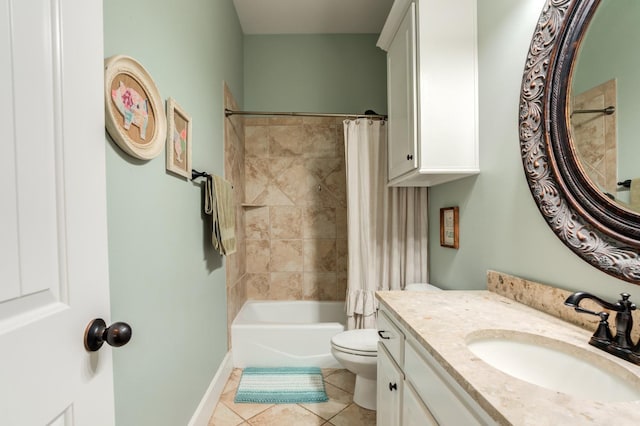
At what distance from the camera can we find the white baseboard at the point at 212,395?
151 cm

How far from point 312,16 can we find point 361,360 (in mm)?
2814

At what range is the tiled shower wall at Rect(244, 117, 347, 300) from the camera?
2.81 meters

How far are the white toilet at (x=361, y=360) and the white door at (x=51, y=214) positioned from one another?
1.35 meters

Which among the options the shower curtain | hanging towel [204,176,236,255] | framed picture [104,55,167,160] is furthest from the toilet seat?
framed picture [104,55,167,160]

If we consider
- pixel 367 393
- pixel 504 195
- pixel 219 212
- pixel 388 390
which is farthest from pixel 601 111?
pixel 367 393

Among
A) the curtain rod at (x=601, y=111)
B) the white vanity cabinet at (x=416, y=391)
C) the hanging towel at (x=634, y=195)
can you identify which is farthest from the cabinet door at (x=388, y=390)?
the curtain rod at (x=601, y=111)

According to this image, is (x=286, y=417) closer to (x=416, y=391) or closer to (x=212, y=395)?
(x=212, y=395)

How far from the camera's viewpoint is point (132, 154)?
932 millimetres

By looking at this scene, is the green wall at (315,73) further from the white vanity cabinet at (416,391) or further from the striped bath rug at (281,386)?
the striped bath rug at (281,386)

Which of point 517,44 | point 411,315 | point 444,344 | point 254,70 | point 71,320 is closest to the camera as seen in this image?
point 71,320

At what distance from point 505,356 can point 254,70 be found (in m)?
2.97

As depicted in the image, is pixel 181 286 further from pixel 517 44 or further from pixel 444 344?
pixel 517 44

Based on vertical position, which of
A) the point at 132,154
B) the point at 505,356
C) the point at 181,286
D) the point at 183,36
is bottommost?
the point at 505,356

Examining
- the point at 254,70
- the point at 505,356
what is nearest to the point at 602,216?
the point at 505,356
